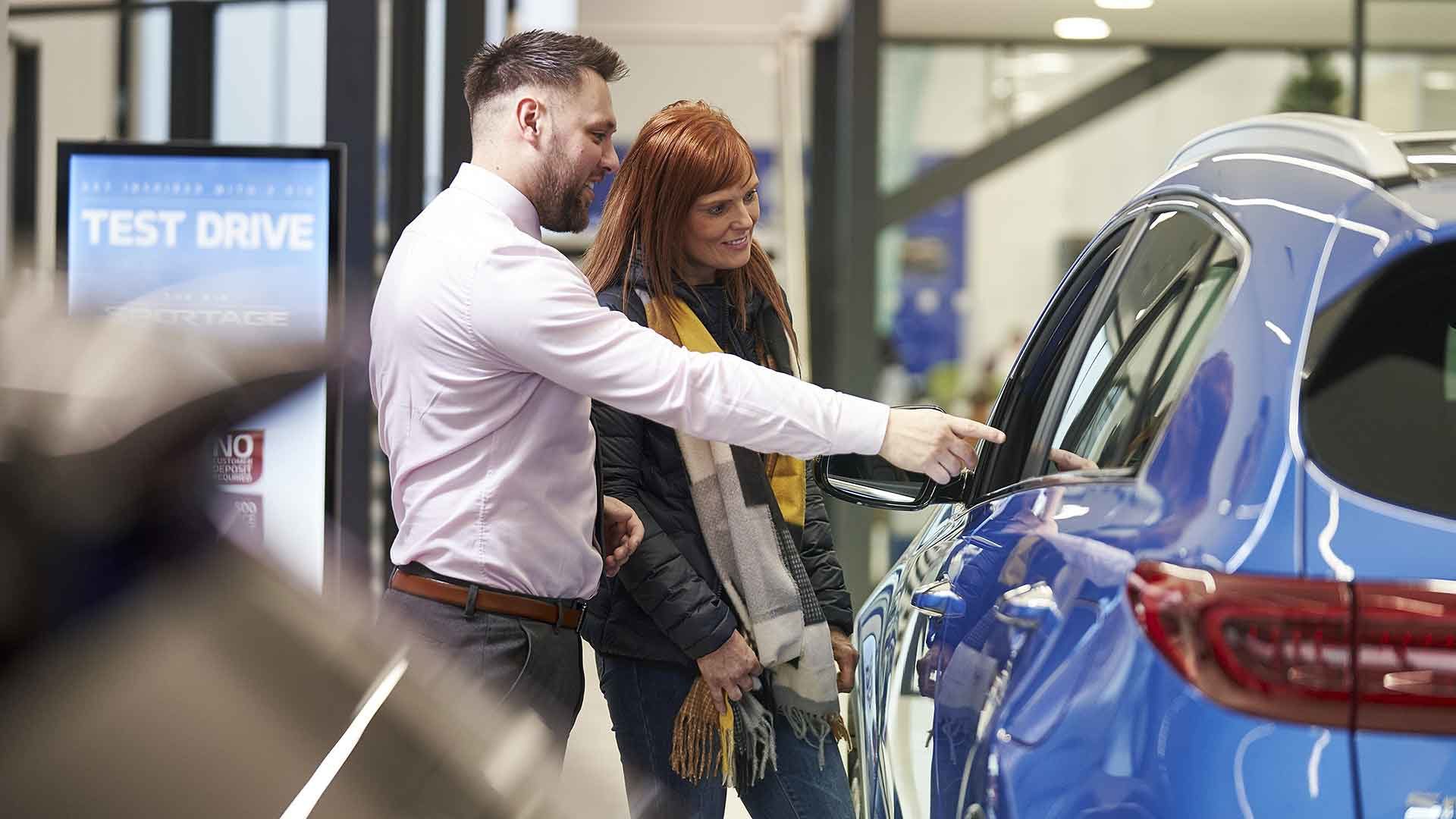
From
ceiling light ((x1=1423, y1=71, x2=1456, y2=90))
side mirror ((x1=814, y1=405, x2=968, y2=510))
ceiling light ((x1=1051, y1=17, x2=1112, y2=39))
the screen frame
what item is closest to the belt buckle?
side mirror ((x1=814, y1=405, x2=968, y2=510))

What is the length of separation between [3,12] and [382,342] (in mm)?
646

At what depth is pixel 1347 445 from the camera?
4.17 ft

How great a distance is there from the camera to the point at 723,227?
2.49 metres

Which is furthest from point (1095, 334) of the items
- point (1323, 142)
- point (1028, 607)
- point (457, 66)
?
point (457, 66)

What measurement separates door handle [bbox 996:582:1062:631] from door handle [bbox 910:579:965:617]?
19 centimetres

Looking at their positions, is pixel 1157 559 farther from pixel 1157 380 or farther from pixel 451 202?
pixel 451 202

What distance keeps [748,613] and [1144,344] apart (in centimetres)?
93

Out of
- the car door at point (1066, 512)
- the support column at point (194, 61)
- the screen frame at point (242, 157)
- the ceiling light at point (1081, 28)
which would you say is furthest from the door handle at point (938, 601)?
the ceiling light at point (1081, 28)

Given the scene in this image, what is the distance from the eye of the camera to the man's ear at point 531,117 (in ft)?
7.39

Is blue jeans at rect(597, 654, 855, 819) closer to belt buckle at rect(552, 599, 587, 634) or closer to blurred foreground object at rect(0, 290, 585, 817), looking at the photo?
belt buckle at rect(552, 599, 587, 634)

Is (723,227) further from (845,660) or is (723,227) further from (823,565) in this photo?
(845,660)

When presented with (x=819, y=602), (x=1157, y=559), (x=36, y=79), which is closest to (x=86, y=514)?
(x=1157, y=559)

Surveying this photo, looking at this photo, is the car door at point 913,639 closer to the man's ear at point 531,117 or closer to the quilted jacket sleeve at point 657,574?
the quilted jacket sleeve at point 657,574

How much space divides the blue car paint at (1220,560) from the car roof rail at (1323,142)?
0.07ft
